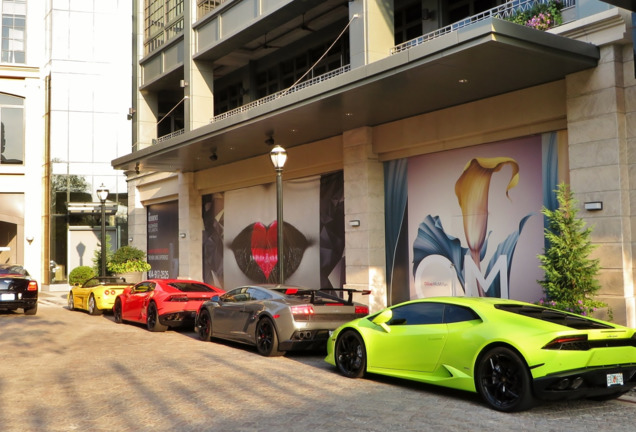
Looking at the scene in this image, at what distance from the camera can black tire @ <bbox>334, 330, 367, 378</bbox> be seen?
31.8ft

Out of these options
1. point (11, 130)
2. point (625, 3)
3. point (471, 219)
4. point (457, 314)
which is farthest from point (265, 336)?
point (11, 130)

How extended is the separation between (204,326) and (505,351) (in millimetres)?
8374

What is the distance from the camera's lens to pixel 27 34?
125ft

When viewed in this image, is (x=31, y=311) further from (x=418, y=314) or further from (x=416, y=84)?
(x=418, y=314)

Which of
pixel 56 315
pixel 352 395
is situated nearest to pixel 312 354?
pixel 352 395

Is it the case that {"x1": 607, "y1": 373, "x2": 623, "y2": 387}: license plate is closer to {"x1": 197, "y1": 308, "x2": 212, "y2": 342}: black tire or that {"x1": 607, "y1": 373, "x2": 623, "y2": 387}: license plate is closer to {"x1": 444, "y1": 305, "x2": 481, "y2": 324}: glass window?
{"x1": 444, "y1": 305, "x2": 481, "y2": 324}: glass window

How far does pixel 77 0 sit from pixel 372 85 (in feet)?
91.0

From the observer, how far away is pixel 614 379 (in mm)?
7461

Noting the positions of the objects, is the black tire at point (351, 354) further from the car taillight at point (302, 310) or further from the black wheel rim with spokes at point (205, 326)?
the black wheel rim with spokes at point (205, 326)

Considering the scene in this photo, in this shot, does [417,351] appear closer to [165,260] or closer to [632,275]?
[632,275]

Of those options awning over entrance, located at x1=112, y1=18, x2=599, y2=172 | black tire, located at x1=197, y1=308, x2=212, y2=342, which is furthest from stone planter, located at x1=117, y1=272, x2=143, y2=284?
black tire, located at x1=197, y1=308, x2=212, y2=342

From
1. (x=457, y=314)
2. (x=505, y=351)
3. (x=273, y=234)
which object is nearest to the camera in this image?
(x=505, y=351)

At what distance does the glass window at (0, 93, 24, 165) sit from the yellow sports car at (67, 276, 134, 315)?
18268 millimetres

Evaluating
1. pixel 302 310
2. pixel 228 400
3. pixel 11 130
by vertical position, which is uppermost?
pixel 11 130
